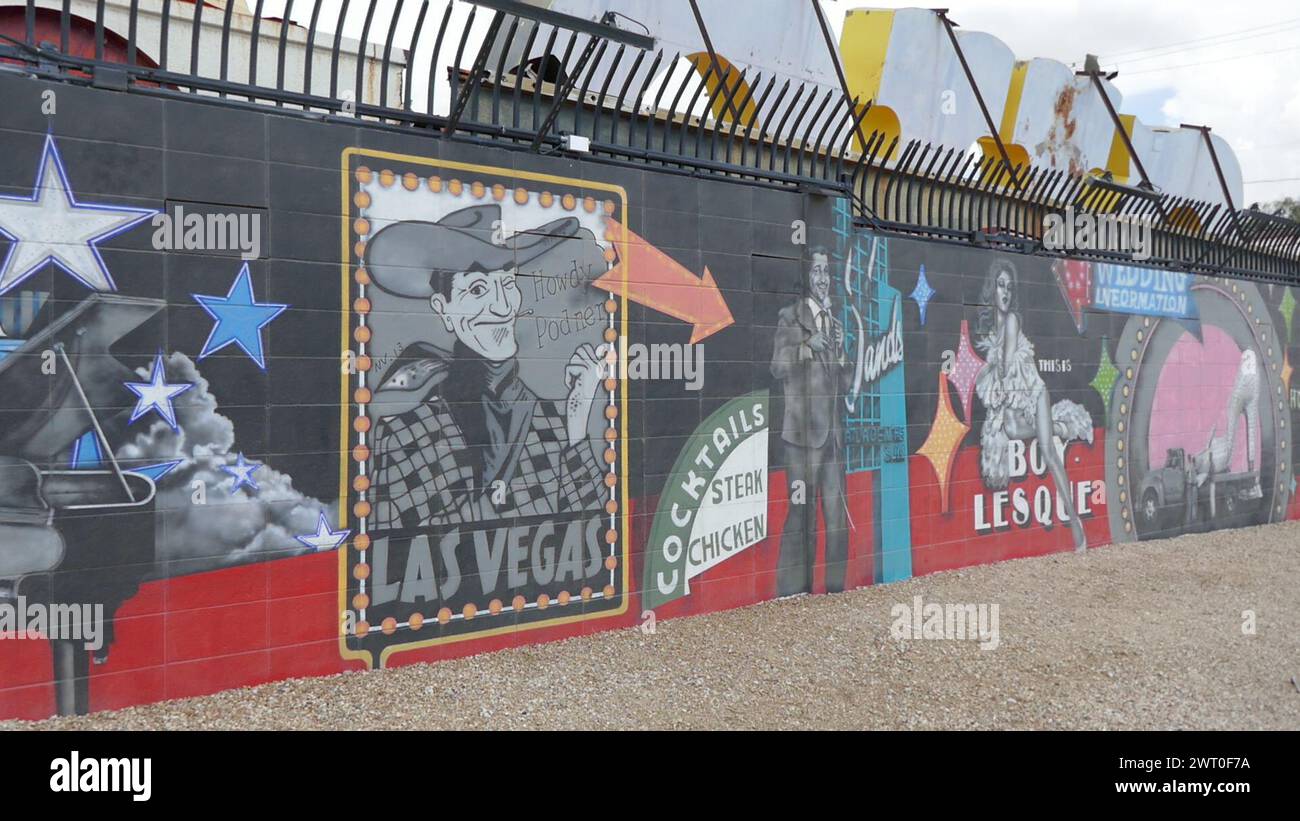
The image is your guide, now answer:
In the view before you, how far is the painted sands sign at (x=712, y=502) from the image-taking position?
5695 mm

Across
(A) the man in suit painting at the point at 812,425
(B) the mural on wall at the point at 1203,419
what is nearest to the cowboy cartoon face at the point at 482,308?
(A) the man in suit painting at the point at 812,425

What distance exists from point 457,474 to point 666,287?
1.77 meters

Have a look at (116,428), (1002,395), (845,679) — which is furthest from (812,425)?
(116,428)

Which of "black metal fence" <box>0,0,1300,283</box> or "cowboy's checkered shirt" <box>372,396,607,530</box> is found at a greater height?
"black metal fence" <box>0,0,1300,283</box>

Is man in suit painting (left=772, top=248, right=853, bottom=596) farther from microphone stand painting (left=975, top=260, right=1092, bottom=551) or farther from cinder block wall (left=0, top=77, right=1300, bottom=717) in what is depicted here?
microphone stand painting (left=975, top=260, right=1092, bottom=551)

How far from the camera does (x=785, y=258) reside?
6.36 meters

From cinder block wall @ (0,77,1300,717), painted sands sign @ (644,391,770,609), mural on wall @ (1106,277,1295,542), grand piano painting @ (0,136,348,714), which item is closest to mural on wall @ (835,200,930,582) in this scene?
cinder block wall @ (0,77,1300,717)

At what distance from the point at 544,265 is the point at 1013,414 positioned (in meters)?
4.73

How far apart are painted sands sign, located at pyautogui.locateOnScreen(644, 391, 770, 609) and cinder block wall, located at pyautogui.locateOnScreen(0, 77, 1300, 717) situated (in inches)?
0.8

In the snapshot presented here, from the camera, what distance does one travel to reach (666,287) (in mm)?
5723

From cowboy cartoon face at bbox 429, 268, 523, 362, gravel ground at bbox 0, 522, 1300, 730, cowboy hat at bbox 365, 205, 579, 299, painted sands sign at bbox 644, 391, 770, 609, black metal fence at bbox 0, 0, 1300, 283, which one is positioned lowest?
gravel ground at bbox 0, 522, 1300, 730

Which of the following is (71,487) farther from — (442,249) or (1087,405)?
(1087,405)

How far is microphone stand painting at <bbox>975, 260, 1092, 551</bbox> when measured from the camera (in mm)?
7785
